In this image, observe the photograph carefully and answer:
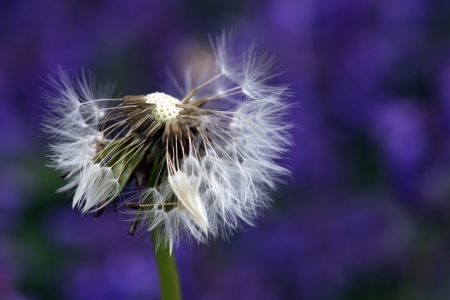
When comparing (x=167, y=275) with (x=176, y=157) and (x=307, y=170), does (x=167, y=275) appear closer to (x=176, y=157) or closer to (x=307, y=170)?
(x=176, y=157)

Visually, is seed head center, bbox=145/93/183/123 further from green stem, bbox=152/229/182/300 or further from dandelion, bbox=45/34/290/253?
green stem, bbox=152/229/182/300

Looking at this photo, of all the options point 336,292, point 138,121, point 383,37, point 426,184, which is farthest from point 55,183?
point 138,121

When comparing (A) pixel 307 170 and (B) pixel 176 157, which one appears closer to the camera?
(B) pixel 176 157

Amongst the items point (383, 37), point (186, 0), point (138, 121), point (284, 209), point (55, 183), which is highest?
point (186, 0)

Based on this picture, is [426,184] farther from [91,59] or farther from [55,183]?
[91,59]

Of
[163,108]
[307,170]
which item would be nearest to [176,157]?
[163,108]

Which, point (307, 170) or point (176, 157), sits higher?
point (307, 170)
